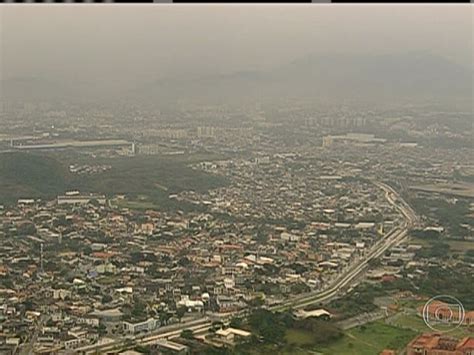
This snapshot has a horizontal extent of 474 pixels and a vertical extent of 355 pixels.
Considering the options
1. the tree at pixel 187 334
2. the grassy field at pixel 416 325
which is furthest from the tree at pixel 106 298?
the grassy field at pixel 416 325

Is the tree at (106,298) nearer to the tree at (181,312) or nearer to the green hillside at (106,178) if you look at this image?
the tree at (181,312)

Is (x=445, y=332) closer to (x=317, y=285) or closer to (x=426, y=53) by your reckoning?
(x=317, y=285)

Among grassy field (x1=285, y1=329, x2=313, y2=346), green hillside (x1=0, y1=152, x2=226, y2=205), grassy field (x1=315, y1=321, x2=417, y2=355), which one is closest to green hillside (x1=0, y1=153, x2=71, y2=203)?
green hillside (x1=0, y1=152, x2=226, y2=205)

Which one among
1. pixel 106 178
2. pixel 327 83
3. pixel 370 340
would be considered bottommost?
pixel 370 340

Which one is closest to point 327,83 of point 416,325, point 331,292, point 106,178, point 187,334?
point 331,292

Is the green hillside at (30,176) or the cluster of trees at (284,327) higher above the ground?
the green hillside at (30,176)

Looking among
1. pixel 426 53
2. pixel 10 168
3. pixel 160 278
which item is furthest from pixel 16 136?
pixel 426 53

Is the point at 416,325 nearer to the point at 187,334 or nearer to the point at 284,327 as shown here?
the point at 284,327
